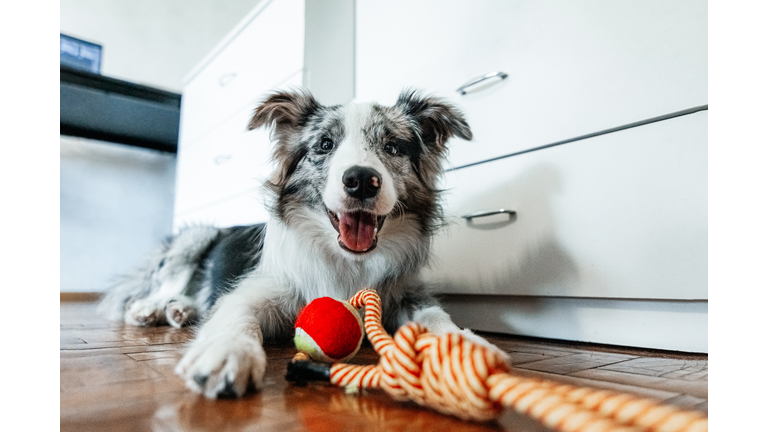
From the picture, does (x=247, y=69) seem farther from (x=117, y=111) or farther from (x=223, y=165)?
(x=117, y=111)

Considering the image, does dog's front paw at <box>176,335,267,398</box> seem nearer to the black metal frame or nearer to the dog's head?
the dog's head

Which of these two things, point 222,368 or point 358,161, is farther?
point 358,161

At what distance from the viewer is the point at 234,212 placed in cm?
301

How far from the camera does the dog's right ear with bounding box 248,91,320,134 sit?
1728mm

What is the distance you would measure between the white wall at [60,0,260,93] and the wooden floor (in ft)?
12.2

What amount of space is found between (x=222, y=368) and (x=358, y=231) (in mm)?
723

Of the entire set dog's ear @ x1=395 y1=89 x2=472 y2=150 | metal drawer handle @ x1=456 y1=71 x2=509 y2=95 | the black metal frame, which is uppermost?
the black metal frame

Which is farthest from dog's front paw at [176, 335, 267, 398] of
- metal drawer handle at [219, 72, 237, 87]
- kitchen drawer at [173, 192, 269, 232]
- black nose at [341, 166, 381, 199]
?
metal drawer handle at [219, 72, 237, 87]

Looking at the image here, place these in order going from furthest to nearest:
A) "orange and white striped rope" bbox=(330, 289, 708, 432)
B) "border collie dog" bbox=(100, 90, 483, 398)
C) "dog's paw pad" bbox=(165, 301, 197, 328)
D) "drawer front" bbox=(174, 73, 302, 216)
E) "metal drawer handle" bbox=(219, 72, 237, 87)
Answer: "metal drawer handle" bbox=(219, 72, 237, 87), "drawer front" bbox=(174, 73, 302, 216), "dog's paw pad" bbox=(165, 301, 197, 328), "border collie dog" bbox=(100, 90, 483, 398), "orange and white striped rope" bbox=(330, 289, 708, 432)

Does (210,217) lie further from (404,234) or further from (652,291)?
(652,291)

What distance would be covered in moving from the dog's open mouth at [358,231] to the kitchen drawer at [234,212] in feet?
4.05

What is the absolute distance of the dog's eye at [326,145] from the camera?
163cm

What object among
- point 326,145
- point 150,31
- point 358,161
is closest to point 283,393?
point 358,161
